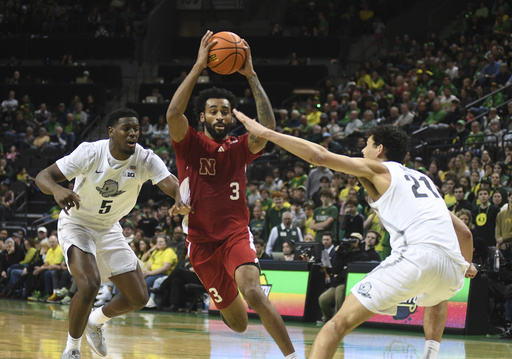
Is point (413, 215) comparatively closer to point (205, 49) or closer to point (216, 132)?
point (216, 132)

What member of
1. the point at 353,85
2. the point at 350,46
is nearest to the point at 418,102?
the point at 353,85

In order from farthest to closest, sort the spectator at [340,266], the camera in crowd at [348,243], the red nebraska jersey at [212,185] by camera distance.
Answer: the camera in crowd at [348,243]
the spectator at [340,266]
the red nebraska jersey at [212,185]

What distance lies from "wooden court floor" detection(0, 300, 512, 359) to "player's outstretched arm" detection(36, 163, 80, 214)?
166 cm

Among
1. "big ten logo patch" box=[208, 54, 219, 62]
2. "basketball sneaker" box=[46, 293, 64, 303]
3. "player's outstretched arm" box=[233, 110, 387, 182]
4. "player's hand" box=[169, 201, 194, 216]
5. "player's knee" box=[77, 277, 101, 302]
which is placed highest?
"big ten logo patch" box=[208, 54, 219, 62]

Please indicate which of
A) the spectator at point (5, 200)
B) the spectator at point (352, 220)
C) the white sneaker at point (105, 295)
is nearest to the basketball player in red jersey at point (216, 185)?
the spectator at point (352, 220)

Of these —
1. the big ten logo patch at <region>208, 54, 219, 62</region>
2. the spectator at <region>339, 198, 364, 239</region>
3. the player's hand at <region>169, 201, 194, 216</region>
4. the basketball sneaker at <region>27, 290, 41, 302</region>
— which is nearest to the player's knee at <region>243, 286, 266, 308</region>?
the player's hand at <region>169, 201, 194, 216</region>

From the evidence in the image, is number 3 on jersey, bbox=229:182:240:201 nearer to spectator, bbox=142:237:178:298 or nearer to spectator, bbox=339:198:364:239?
spectator, bbox=339:198:364:239

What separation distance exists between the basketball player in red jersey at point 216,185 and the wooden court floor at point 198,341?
145 cm

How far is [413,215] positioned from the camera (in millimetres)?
5191

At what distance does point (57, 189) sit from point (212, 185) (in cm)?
130

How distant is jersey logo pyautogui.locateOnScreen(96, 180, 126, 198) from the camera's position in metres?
7.08

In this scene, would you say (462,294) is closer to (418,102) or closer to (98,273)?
(98,273)

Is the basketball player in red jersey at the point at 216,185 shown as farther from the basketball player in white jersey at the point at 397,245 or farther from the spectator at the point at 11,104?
the spectator at the point at 11,104

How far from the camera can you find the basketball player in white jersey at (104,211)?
6.86m
